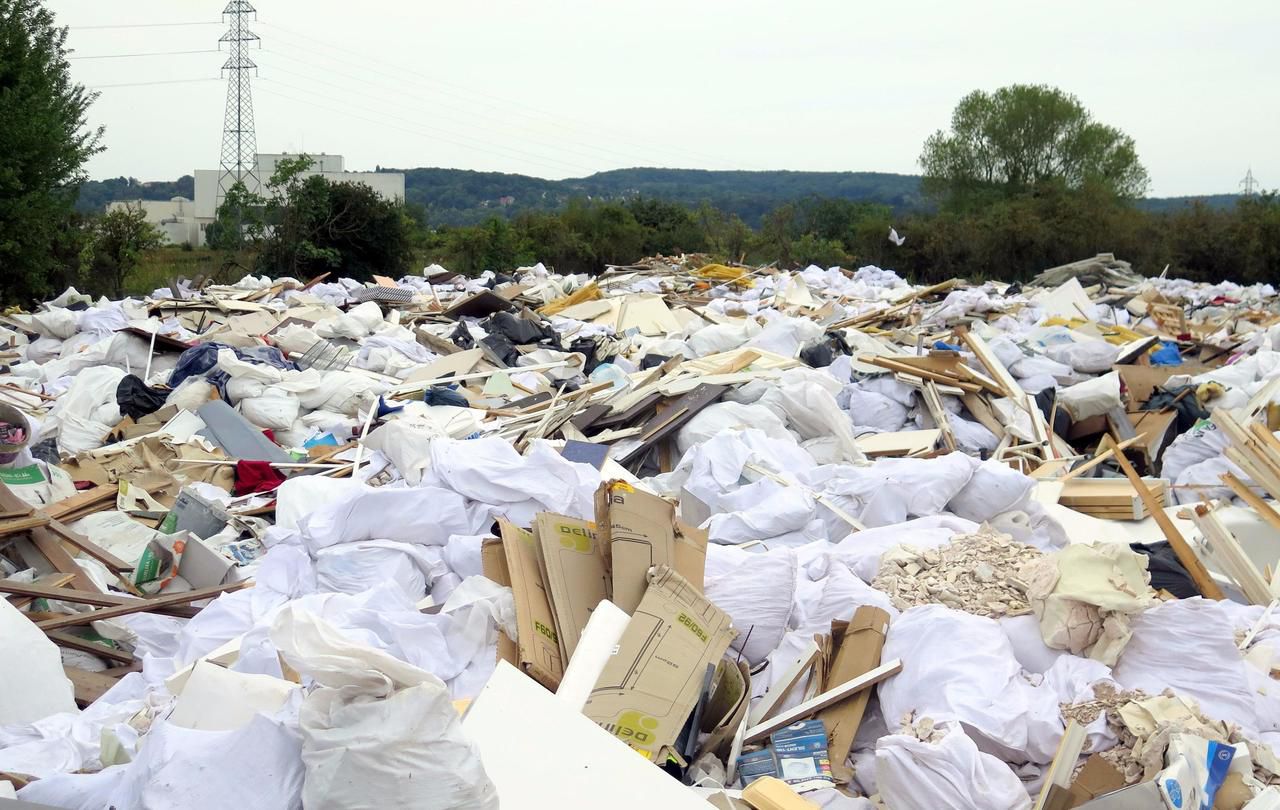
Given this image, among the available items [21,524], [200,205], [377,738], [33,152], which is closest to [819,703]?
[377,738]

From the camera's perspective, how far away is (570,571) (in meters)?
3.56

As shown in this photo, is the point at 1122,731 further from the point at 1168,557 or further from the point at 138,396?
the point at 138,396

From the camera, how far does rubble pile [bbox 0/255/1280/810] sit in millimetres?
2508

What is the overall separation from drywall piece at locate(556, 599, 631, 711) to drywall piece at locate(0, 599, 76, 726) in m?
1.59

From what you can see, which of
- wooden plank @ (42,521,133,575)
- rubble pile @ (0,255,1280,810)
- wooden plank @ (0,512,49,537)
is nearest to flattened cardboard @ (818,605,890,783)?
rubble pile @ (0,255,1280,810)

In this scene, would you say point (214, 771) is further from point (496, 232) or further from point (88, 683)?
point (496, 232)

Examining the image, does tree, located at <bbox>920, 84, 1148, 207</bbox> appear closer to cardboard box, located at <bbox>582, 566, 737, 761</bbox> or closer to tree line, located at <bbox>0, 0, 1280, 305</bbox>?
tree line, located at <bbox>0, 0, 1280, 305</bbox>

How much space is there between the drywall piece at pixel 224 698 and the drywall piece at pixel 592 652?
742 mm

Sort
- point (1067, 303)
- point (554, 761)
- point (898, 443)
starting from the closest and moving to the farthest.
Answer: point (554, 761) < point (898, 443) < point (1067, 303)

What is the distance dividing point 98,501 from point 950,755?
14.8 feet

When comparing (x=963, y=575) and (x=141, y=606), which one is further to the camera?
(x=141, y=606)

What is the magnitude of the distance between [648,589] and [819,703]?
2.02ft

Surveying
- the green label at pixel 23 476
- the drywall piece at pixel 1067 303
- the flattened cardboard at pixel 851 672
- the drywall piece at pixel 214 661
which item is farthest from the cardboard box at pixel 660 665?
the drywall piece at pixel 1067 303

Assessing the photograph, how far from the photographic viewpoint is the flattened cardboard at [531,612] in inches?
126
